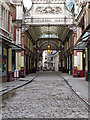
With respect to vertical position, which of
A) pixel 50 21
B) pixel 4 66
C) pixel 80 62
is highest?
pixel 50 21

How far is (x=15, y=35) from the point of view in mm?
24859

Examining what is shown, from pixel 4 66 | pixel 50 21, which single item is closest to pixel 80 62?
pixel 50 21

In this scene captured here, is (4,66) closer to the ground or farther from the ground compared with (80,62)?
closer to the ground

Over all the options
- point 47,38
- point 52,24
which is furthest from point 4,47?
point 47,38

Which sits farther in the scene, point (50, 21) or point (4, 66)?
point (50, 21)

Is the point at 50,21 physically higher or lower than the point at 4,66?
higher

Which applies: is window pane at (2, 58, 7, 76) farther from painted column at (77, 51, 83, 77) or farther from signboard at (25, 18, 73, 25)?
painted column at (77, 51, 83, 77)

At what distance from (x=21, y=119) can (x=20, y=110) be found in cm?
114

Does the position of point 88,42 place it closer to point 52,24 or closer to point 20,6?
point 52,24

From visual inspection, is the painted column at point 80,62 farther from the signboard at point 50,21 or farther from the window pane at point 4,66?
the window pane at point 4,66

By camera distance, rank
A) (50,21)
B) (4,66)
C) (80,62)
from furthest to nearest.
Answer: (50,21)
(80,62)
(4,66)

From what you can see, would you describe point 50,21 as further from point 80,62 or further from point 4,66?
point 4,66

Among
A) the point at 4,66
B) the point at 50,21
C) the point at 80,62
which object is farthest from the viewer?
the point at 50,21

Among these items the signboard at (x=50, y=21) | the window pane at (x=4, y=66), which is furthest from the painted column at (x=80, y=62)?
the window pane at (x=4, y=66)
